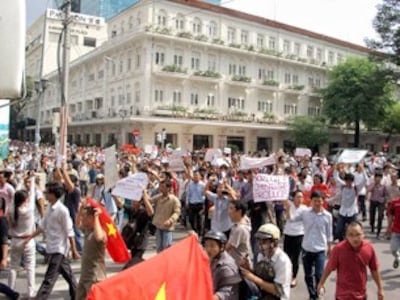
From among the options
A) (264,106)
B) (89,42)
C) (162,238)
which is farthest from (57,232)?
(89,42)

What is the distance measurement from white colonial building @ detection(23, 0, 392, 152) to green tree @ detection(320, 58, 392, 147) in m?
3.88

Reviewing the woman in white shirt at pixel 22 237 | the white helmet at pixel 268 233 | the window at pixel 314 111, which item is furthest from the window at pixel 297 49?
the white helmet at pixel 268 233

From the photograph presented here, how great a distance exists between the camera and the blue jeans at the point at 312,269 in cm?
694

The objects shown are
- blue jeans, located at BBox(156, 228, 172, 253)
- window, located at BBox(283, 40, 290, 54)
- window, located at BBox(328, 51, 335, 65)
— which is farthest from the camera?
window, located at BBox(328, 51, 335, 65)

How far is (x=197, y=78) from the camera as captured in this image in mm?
44938

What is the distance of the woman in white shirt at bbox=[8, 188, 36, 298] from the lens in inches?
264

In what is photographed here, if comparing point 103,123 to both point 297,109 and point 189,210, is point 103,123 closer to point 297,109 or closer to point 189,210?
point 297,109

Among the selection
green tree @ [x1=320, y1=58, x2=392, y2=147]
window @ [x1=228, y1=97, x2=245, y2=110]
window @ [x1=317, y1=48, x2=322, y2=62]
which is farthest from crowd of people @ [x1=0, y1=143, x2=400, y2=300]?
window @ [x1=317, y1=48, x2=322, y2=62]

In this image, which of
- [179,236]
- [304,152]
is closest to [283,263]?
[179,236]

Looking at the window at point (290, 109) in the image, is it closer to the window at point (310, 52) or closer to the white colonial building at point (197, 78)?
the white colonial building at point (197, 78)

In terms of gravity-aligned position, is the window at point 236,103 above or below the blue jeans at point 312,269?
above

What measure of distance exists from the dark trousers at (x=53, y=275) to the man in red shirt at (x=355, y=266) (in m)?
3.25

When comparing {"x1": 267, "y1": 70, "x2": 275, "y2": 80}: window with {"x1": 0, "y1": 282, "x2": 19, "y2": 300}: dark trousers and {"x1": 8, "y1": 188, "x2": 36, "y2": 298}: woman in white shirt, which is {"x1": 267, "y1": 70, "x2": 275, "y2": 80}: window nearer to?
{"x1": 8, "y1": 188, "x2": 36, "y2": 298}: woman in white shirt

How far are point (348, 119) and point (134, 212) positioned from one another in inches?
1819
